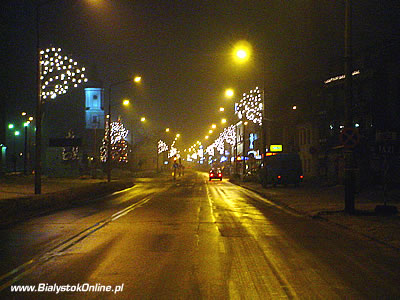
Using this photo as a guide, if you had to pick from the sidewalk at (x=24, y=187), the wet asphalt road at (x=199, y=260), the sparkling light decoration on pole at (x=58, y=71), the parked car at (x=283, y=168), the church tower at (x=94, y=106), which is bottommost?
the wet asphalt road at (x=199, y=260)

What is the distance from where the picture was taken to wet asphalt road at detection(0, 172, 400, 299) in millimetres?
7762

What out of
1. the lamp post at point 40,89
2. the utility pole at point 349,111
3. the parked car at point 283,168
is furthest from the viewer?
the parked car at point 283,168

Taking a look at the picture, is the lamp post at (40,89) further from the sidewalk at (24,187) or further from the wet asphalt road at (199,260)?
the wet asphalt road at (199,260)

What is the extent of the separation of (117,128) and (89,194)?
62.0m

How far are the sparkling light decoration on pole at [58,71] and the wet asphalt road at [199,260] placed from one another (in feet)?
52.7

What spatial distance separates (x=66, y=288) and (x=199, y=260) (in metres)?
3.14

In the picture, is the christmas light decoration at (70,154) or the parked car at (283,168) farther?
the christmas light decoration at (70,154)

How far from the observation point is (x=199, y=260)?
401 inches

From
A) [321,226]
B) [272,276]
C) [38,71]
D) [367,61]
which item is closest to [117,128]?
[367,61]

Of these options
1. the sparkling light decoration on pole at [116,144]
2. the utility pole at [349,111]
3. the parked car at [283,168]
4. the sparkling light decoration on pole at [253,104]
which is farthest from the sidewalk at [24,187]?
the sparkling light decoration on pole at [116,144]

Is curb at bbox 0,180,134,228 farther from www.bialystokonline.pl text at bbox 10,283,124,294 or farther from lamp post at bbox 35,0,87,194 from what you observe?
www.bialystokonline.pl text at bbox 10,283,124,294

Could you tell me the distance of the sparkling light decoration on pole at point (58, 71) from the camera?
3097cm

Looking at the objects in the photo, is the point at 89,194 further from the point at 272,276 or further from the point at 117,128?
the point at 117,128

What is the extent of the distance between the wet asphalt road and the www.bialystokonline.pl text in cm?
9
